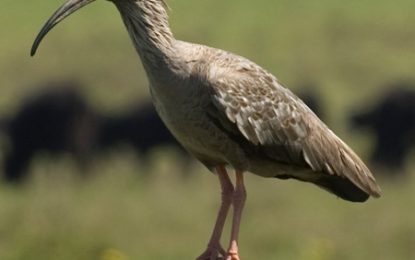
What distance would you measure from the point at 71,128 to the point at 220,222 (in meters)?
19.8

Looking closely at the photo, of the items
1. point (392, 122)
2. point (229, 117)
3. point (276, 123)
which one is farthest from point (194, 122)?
point (392, 122)

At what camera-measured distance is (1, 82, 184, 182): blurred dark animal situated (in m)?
30.5

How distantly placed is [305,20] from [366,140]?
43.4ft

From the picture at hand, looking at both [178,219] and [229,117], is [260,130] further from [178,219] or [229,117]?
[178,219]

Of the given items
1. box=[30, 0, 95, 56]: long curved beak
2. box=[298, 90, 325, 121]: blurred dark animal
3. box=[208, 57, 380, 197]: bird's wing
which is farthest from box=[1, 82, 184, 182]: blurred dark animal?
box=[30, 0, 95, 56]: long curved beak

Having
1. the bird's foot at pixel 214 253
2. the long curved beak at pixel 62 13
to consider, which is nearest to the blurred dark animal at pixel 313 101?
the bird's foot at pixel 214 253

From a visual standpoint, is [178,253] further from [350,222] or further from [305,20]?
[305,20]

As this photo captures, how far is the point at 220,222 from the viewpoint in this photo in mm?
11602

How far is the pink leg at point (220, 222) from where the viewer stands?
11523 millimetres

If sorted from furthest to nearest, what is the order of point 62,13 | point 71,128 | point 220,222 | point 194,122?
1. point 71,128
2. point 220,222
3. point 194,122
4. point 62,13

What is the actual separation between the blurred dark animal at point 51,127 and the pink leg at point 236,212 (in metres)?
18.4

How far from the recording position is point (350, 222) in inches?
859

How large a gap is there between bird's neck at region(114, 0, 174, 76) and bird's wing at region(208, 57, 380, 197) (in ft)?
1.04

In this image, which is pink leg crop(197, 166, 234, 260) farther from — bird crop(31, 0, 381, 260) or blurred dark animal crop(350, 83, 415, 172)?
blurred dark animal crop(350, 83, 415, 172)
